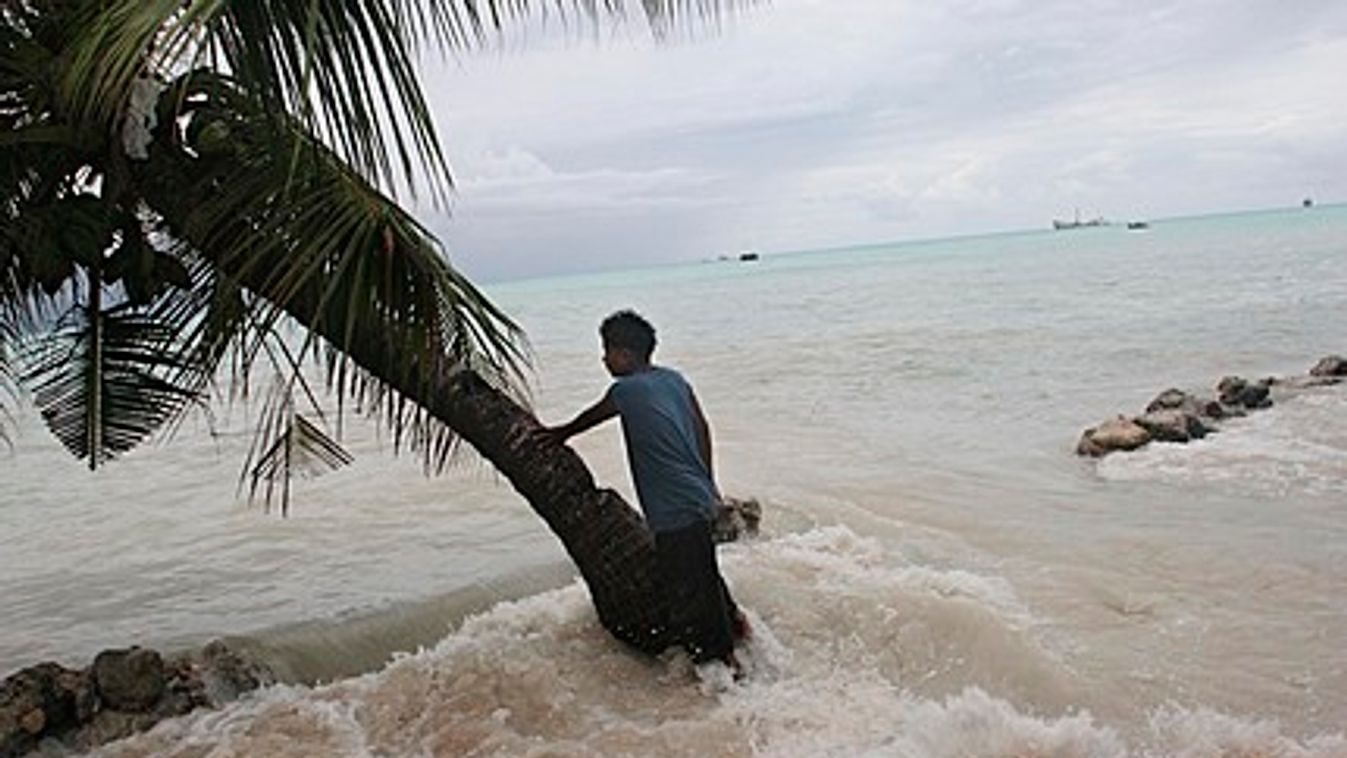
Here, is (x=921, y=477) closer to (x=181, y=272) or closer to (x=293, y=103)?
(x=181, y=272)

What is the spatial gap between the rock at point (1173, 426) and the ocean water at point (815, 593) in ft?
1.10

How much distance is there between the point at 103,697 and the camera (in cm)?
584

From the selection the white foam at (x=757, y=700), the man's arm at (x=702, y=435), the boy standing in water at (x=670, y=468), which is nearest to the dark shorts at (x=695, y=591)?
the boy standing in water at (x=670, y=468)

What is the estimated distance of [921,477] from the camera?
1189cm

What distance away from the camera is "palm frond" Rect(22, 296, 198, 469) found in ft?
18.9

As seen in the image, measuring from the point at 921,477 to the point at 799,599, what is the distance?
5220mm

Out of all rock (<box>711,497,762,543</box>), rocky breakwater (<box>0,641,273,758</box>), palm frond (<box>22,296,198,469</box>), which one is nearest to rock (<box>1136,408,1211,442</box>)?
rock (<box>711,497,762,543</box>)

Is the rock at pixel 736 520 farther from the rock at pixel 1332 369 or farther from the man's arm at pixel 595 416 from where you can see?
the rock at pixel 1332 369

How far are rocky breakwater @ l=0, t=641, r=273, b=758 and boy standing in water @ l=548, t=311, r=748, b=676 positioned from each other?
238 centimetres

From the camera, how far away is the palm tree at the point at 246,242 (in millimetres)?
3344

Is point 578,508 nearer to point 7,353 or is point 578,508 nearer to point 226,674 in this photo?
point 226,674

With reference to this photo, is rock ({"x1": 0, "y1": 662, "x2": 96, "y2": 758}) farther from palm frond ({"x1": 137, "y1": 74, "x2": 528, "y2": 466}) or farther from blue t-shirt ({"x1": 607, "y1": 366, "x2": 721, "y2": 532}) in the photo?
blue t-shirt ({"x1": 607, "y1": 366, "x2": 721, "y2": 532})

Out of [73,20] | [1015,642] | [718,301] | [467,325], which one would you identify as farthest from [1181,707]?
[718,301]

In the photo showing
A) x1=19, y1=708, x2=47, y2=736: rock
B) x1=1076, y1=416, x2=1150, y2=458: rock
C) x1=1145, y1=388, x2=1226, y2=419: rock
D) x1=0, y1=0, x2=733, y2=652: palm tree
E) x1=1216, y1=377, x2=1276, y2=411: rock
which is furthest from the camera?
x1=1216, y1=377, x2=1276, y2=411: rock
